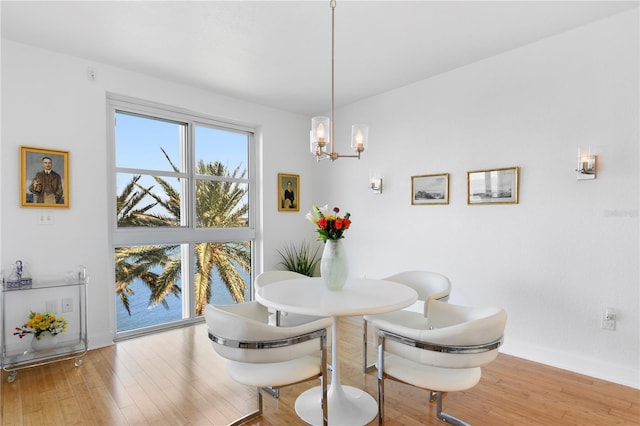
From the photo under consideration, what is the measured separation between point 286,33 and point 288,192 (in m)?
2.42

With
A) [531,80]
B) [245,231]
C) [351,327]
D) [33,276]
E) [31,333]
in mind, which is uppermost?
[531,80]

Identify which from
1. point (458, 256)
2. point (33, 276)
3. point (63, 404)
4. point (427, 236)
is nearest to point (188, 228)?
point (33, 276)

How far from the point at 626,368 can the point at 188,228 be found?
4.29 meters

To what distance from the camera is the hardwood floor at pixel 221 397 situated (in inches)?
82.3

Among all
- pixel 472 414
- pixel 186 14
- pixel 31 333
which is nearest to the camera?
pixel 472 414

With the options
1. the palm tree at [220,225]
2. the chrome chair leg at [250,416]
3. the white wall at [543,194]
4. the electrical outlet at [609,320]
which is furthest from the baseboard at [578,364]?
the palm tree at [220,225]

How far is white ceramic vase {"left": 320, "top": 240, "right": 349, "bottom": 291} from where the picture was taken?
2207mm

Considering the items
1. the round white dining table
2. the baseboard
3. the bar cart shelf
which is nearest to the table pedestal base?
the round white dining table

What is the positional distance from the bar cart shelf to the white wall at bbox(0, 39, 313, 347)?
0.12 m

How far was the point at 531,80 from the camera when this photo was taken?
9.72 ft

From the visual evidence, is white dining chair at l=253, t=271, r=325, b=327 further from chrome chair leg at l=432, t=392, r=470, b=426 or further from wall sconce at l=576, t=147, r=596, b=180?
wall sconce at l=576, t=147, r=596, b=180

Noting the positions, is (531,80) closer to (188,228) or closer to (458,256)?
(458,256)

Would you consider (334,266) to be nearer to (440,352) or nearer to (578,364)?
(440,352)

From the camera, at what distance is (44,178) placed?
299 cm
